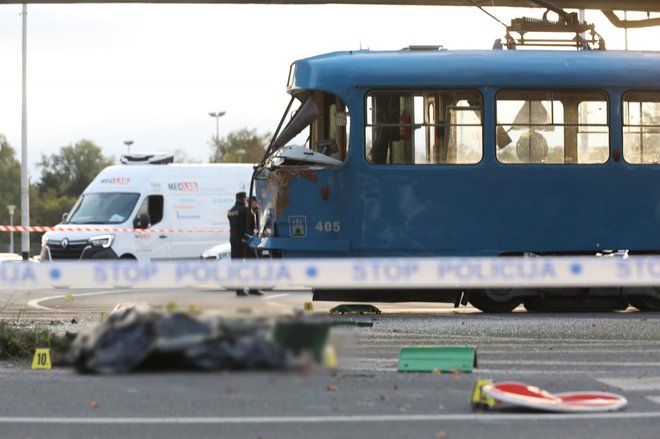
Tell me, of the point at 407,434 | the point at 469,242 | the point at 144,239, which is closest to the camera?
the point at 407,434

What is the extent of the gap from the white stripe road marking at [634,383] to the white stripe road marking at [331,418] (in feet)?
4.30

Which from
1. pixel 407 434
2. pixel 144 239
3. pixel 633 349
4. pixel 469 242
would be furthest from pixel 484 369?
pixel 144 239

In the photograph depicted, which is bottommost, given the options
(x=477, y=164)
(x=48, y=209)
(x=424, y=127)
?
(x=477, y=164)

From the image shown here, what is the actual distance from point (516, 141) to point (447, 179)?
1.12 m

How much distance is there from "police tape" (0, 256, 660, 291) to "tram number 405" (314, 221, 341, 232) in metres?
11.6

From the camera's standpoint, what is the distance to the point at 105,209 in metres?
28.1

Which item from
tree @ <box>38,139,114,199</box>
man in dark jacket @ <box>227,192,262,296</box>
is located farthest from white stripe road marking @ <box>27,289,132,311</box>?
tree @ <box>38,139,114,199</box>

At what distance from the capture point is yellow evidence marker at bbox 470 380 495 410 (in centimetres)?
895

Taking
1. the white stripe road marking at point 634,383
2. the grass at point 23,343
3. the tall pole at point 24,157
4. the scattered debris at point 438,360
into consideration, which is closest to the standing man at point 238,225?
the grass at point 23,343

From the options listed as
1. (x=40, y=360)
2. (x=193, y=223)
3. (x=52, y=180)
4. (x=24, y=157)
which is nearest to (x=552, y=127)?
(x=40, y=360)

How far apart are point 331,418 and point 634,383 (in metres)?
3.01

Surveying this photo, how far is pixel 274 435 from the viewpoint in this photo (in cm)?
809

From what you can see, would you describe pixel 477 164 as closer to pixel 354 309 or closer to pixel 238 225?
pixel 354 309

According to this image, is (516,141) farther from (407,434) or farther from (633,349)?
(407,434)
